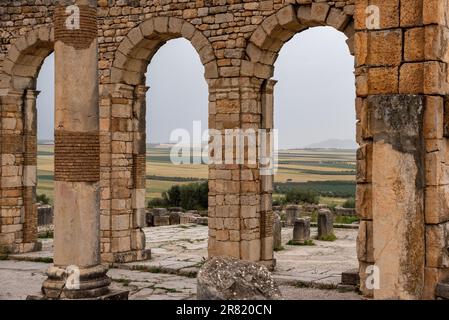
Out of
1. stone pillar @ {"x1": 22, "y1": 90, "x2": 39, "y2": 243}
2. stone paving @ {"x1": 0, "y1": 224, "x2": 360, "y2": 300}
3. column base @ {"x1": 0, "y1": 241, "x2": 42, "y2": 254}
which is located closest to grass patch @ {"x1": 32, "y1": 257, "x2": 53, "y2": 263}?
stone paving @ {"x1": 0, "y1": 224, "x2": 360, "y2": 300}

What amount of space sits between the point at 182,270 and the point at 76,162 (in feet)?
14.8

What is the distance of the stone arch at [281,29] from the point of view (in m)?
12.1

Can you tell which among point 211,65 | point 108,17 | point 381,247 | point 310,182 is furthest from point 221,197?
point 310,182

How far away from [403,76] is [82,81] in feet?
15.8

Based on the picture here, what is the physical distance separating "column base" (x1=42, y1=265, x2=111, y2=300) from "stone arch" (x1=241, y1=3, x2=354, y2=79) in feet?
17.6

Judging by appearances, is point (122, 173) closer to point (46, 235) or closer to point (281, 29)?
point (281, 29)

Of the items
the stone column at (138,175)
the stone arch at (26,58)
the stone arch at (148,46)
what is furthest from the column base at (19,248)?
the stone arch at (148,46)

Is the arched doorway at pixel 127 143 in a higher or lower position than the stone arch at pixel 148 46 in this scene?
lower

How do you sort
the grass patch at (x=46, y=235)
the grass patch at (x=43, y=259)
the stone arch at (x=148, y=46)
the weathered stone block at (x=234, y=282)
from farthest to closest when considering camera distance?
1. the grass patch at (x=46, y=235)
2. the grass patch at (x=43, y=259)
3. the stone arch at (x=148, y=46)
4. the weathered stone block at (x=234, y=282)

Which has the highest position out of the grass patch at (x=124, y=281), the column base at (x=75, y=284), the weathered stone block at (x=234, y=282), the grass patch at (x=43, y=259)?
the weathered stone block at (x=234, y=282)

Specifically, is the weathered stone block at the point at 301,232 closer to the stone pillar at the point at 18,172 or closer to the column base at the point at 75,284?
the stone pillar at the point at 18,172

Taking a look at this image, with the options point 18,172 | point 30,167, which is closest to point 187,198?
point 30,167

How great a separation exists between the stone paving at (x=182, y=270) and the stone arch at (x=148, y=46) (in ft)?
13.1
